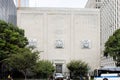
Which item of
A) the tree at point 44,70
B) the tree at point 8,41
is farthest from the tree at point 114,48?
the tree at point 8,41

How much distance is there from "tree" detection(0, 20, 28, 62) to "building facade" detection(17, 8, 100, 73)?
124 feet

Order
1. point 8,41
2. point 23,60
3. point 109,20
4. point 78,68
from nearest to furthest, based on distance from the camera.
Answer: point 23,60 → point 8,41 → point 78,68 → point 109,20

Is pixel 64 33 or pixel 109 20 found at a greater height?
pixel 109 20

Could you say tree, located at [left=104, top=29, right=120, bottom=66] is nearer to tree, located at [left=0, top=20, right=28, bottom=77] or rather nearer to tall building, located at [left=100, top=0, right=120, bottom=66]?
tree, located at [left=0, top=20, right=28, bottom=77]

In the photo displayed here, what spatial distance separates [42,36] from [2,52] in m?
45.1

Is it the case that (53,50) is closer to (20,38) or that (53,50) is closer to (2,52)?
(20,38)

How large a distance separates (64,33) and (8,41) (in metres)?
42.4

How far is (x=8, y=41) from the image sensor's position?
61.2 metres

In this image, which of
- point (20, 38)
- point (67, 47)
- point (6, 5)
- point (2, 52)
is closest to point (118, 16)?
point (67, 47)

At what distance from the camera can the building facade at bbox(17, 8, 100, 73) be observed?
334 feet

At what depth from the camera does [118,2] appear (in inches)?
4350

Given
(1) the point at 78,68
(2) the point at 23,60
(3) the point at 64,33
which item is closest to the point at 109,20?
(3) the point at 64,33

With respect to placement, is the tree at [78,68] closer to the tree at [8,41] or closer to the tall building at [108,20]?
the tall building at [108,20]

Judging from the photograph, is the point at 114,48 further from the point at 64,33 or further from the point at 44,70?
the point at 64,33
